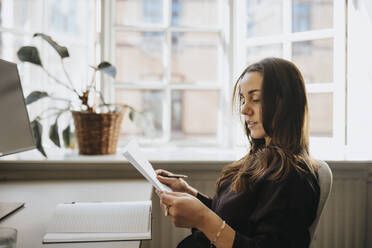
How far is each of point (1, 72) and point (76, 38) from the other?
0.95 m

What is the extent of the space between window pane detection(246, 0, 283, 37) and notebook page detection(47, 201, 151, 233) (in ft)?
4.55

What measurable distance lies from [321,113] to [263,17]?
692 millimetres

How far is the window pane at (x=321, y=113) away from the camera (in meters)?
1.75

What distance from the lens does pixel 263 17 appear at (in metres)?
1.88

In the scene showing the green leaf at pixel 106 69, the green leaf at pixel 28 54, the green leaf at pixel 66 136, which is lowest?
the green leaf at pixel 66 136

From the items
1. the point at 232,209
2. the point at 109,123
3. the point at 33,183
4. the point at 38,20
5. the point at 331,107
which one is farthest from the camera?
the point at 38,20

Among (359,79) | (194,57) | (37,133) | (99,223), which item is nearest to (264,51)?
(194,57)

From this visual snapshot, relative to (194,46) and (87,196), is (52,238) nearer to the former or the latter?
(87,196)

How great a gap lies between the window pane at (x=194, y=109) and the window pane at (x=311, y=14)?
65 cm

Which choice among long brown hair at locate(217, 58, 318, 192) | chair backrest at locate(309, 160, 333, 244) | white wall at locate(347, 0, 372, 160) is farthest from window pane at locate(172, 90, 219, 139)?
chair backrest at locate(309, 160, 333, 244)

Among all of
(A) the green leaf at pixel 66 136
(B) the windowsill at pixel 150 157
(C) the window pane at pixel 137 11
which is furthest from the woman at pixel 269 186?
(C) the window pane at pixel 137 11

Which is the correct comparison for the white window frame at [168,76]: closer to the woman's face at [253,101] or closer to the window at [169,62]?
the window at [169,62]

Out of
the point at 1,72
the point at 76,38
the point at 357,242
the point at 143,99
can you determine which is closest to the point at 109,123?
the point at 143,99

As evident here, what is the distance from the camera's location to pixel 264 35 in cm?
189
